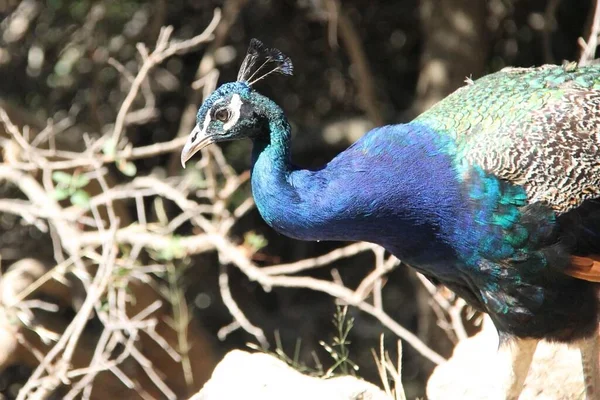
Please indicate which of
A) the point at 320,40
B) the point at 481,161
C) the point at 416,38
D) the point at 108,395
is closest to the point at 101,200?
the point at 108,395

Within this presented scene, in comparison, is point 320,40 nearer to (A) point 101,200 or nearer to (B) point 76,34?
(B) point 76,34

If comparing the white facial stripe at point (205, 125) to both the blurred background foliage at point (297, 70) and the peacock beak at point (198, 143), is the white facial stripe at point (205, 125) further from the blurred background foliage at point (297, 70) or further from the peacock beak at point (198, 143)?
the blurred background foliage at point (297, 70)

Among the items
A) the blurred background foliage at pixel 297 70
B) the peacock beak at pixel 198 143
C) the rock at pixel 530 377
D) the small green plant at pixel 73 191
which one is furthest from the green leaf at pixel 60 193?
the rock at pixel 530 377

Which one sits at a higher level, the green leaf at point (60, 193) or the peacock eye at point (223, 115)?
the peacock eye at point (223, 115)

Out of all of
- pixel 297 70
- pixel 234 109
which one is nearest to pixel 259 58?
pixel 234 109

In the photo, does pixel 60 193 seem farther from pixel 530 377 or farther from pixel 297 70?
pixel 297 70

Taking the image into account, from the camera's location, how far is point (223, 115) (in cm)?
254

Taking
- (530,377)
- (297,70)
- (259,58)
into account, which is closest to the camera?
(259,58)

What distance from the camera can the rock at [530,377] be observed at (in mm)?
2963

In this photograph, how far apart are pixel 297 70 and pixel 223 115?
8.30ft

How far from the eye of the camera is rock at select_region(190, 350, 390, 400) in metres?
2.46

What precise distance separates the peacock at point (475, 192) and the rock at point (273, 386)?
359 millimetres

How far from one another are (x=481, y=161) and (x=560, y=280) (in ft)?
1.23

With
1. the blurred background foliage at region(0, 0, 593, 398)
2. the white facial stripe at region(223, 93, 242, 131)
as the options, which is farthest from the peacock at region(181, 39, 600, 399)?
the blurred background foliage at region(0, 0, 593, 398)
